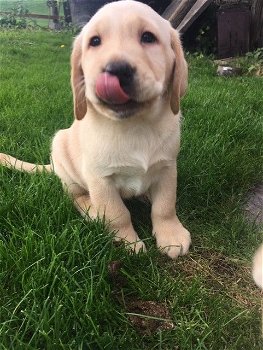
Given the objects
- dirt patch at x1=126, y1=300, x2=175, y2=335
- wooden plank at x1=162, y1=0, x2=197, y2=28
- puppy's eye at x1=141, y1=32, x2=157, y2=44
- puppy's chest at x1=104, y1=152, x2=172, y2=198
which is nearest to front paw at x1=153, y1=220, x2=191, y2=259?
puppy's chest at x1=104, y1=152, x2=172, y2=198

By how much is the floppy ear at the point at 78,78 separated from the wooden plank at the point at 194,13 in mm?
3798

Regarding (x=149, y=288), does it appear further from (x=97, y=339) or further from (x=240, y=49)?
(x=240, y=49)

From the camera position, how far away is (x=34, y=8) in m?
5.45

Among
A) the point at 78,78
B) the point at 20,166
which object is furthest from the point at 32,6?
the point at 78,78

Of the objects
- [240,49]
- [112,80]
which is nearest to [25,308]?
[112,80]

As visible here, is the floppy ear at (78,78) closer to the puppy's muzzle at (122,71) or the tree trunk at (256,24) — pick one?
the puppy's muzzle at (122,71)

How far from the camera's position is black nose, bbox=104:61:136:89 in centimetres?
139

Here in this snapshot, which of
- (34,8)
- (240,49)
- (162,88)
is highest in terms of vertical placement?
(162,88)

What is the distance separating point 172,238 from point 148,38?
29.0 inches

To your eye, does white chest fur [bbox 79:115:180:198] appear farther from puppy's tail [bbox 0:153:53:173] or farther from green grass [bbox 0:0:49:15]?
→ green grass [bbox 0:0:49:15]

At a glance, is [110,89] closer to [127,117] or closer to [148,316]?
[127,117]

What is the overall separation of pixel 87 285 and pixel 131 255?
10.1 inches

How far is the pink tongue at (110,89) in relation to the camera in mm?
1409

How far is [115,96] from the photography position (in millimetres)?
1439
